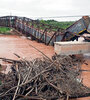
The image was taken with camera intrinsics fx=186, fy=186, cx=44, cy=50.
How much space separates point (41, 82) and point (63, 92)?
0.81m

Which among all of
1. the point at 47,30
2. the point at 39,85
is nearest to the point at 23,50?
the point at 47,30

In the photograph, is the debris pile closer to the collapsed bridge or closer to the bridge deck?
the bridge deck

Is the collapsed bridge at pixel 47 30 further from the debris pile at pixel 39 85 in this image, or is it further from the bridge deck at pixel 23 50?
the debris pile at pixel 39 85

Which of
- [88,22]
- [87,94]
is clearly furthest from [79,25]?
[87,94]

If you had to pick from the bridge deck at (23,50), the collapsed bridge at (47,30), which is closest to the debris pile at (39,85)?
the bridge deck at (23,50)

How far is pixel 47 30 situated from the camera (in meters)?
17.4

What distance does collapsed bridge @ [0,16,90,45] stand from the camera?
41.9ft

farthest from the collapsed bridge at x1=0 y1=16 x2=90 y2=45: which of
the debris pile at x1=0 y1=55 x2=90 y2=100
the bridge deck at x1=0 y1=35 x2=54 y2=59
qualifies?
the debris pile at x1=0 y1=55 x2=90 y2=100

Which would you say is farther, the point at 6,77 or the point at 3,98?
the point at 6,77

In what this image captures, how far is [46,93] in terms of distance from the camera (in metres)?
5.87

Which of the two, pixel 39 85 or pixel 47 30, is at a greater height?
pixel 47 30

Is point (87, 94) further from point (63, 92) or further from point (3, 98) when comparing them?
point (3, 98)

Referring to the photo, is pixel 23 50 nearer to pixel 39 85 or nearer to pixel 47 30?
pixel 47 30

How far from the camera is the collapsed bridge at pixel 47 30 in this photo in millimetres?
12781
